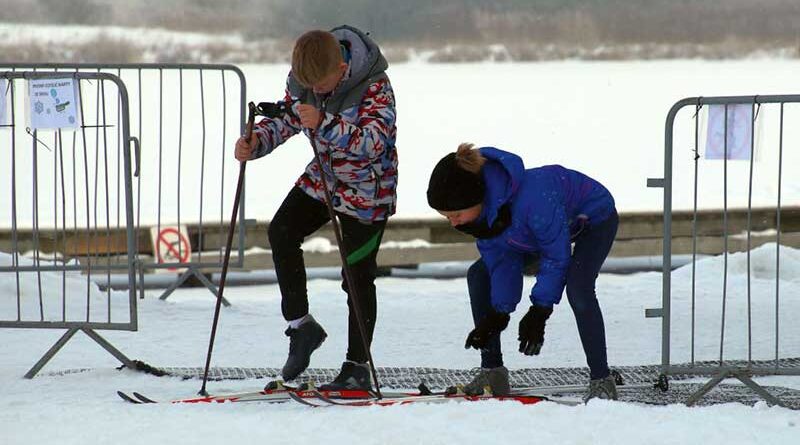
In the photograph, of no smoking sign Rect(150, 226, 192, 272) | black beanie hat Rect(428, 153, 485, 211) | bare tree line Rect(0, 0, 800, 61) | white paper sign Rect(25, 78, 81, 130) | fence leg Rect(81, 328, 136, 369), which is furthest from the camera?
bare tree line Rect(0, 0, 800, 61)

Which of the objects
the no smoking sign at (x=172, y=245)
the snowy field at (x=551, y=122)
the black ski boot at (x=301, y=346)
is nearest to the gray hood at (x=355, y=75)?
the black ski boot at (x=301, y=346)

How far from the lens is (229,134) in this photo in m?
11.2

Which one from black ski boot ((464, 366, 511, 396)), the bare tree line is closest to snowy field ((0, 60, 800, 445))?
the bare tree line

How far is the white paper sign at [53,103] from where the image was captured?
453cm

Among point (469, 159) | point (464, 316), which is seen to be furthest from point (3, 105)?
point (464, 316)

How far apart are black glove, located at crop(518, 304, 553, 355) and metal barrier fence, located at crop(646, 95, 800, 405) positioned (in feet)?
2.10

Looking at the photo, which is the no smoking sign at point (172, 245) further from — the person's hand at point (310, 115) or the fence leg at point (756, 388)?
the fence leg at point (756, 388)

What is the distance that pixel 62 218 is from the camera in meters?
7.22

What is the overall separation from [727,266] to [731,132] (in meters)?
2.26

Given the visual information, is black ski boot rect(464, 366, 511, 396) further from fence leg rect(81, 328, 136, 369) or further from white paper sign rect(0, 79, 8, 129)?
white paper sign rect(0, 79, 8, 129)

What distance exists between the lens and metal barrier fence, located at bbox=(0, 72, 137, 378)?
461 centimetres

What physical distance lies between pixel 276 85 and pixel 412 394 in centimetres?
570

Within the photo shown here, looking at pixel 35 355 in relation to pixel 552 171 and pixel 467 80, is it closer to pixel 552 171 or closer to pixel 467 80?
pixel 552 171

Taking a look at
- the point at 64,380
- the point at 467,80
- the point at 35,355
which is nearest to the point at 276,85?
the point at 467,80
